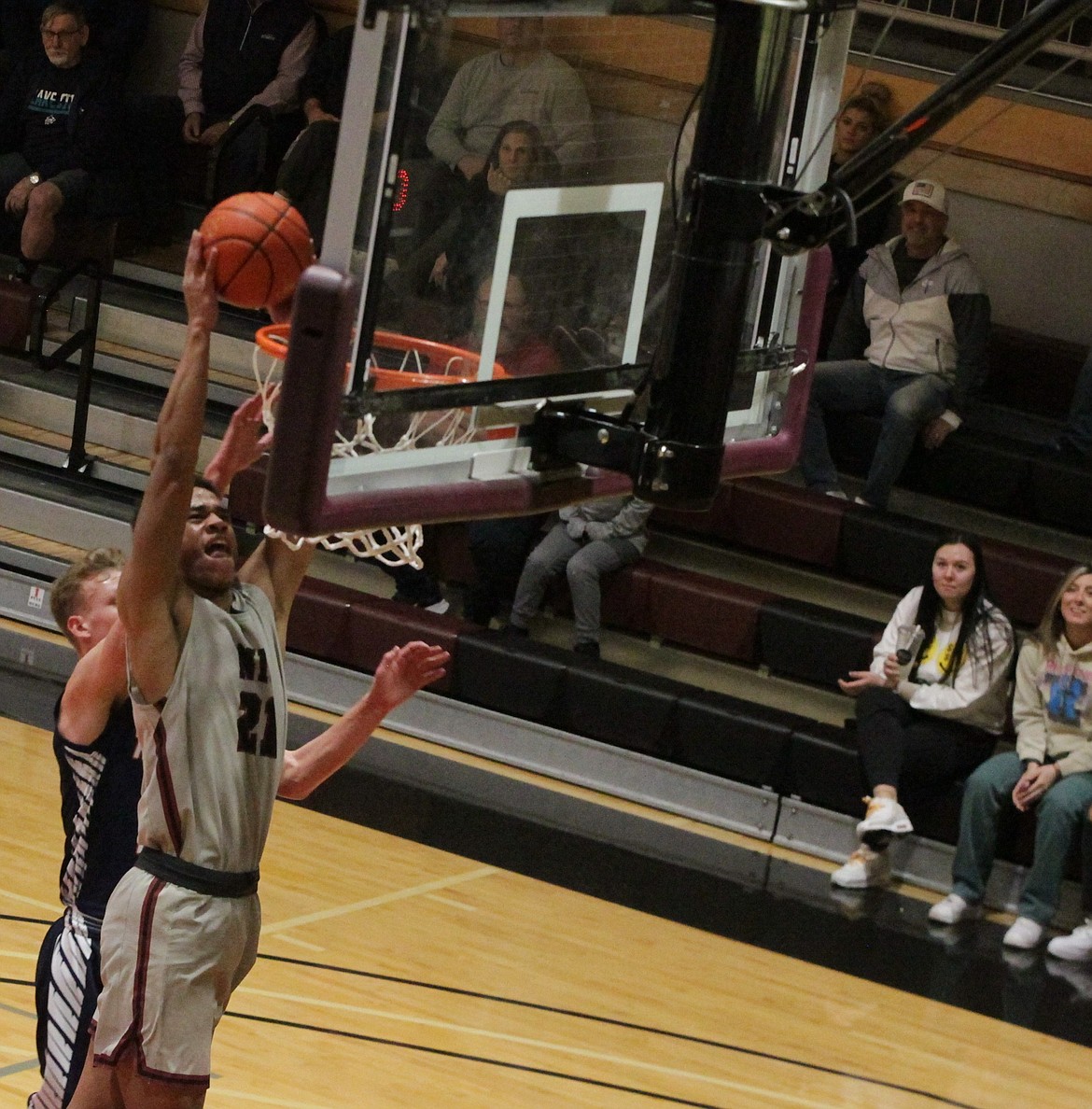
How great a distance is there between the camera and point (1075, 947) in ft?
22.3

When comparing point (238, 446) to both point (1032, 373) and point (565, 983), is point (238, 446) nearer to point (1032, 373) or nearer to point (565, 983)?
point (565, 983)

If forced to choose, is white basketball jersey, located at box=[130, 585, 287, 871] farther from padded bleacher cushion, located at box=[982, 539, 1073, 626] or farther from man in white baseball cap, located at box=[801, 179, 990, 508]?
man in white baseball cap, located at box=[801, 179, 990, 508]

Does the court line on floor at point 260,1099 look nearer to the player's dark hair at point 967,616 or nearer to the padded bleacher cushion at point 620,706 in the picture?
the padded bleacher cushion at point 620,706

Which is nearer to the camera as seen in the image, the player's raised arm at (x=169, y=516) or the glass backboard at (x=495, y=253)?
the glass backboard at (x=495, y=253)

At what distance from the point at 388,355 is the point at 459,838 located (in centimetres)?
445

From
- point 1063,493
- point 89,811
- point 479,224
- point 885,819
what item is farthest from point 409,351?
point 1063,493

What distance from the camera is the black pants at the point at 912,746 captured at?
7.32m

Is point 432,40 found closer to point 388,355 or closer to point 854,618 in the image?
point 388,355

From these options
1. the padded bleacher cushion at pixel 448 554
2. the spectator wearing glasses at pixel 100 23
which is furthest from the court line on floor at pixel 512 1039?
the spectator wearing glasses at pixel 100 23

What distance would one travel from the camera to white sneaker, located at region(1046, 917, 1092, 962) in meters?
6.80

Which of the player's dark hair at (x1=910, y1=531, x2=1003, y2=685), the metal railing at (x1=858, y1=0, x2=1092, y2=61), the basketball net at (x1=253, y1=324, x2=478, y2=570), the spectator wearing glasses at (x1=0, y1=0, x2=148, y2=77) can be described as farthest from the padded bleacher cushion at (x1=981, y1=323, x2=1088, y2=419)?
the basketball net at (x1=253, y1=324, x2=478, y2=570)

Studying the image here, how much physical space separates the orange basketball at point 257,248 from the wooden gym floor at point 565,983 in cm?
241

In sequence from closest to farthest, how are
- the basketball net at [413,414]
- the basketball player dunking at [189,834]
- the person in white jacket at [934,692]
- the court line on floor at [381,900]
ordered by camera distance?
the basketball net at [413,414], the basketball player dunking at [189,834], the court line on floor at [381,900], the person in white jacket at [934,692]

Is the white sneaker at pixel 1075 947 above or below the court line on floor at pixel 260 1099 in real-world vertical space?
above
